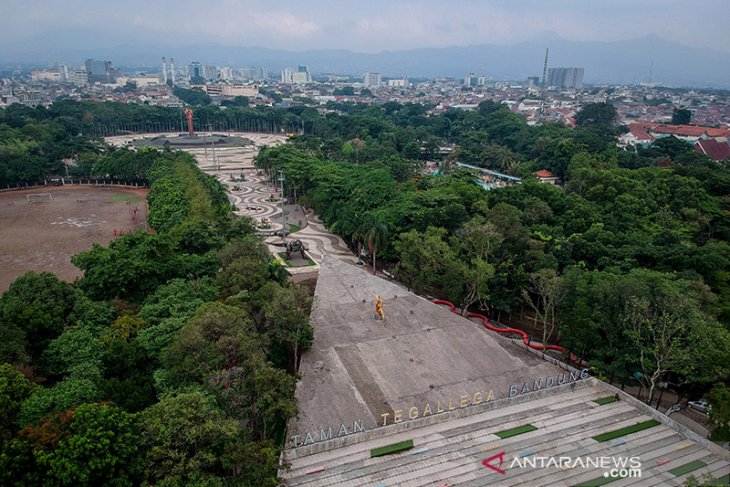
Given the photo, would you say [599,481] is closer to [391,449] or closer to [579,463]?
[579,463]

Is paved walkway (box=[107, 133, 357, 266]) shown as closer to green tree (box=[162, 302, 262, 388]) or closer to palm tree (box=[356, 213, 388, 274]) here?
palm tree (box=[356, 213, 388, 274])

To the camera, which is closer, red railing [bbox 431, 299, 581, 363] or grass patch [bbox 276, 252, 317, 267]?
red railing [bbox 431, 299, 581, 363]

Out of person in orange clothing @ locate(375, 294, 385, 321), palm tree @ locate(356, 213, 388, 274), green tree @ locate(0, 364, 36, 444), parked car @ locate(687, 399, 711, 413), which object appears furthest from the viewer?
palm tree @ locate(356, 213, 388, 274)

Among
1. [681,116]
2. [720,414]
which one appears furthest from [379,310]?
[681,116]

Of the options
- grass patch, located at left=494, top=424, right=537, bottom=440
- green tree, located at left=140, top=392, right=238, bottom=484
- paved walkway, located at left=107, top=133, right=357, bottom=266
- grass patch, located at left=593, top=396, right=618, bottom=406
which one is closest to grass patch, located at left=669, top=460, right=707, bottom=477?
grass patch, located at left=593, top=396, right=618, bottom=406

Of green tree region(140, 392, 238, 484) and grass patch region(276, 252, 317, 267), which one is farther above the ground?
green tree region(140, 392, 238, 484)
